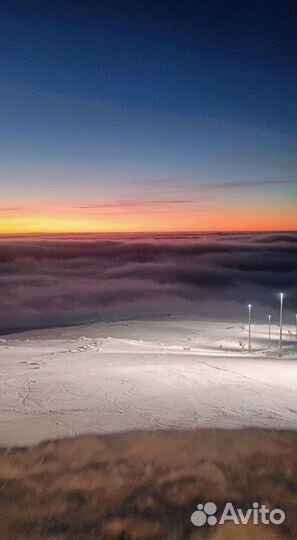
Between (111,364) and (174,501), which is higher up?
(174,501)

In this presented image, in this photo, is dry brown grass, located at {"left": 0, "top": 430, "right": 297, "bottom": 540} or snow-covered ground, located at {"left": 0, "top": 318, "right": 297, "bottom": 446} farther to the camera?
snow-covered ground, located at {"left": 0, "top": 318, "right": 297, "bottom": 446}

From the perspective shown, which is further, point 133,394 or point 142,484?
point 133,394

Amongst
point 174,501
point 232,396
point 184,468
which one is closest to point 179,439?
point 184,468

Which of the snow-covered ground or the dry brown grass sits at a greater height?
the dry brown grass

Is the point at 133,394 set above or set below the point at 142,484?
below

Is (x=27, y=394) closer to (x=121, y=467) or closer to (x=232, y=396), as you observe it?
(x=232, y=396)

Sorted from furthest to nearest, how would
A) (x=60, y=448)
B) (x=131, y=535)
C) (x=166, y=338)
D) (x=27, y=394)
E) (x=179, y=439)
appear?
(x=166, y=338) < (x=27, y=394) < (x=179, y=439) < (x=60, y=448) < (x=131, y=535)

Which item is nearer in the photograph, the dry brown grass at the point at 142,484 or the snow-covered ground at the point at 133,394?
the dry brown grass at the point at 142,484

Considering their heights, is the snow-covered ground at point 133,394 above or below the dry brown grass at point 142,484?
below
